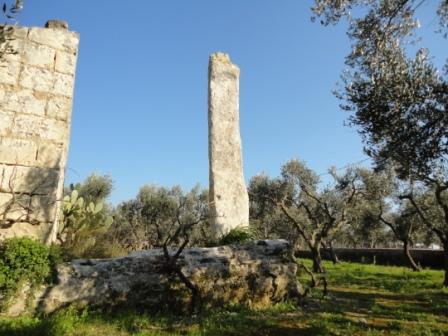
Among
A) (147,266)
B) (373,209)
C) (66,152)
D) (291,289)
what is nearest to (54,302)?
(147,266)

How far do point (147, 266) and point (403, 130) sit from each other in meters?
8.89

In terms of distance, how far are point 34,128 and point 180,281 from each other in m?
4.64

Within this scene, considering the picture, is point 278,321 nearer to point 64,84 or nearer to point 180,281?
point 180,281

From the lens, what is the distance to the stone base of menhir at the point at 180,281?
7.37 meters

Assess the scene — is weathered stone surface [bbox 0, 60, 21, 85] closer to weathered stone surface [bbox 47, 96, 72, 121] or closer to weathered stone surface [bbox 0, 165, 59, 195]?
weathered stone surface [bbox 47, 96, 72, 121]

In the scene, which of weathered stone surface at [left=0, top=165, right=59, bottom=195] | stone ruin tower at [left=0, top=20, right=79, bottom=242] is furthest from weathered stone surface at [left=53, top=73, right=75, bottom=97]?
weathered stone surface at [left=0, top=165, right=59, bottom=195]

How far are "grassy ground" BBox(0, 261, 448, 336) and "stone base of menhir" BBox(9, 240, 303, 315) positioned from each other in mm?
377

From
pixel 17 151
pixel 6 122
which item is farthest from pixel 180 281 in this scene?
pixel 6 122

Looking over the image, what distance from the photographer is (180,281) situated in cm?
823

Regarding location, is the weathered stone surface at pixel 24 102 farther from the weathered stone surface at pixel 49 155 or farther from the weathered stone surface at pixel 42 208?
the weathered stone surface at pixel 42 208

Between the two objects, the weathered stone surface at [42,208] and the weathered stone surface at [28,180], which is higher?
the weathered stone surface at [28,180]

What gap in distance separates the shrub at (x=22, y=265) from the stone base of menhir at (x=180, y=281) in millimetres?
210

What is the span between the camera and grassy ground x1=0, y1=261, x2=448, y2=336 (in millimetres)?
6238

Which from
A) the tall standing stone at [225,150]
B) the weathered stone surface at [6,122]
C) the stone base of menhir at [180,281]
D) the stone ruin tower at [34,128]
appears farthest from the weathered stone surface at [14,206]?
the tall standing stone at [225,150]
